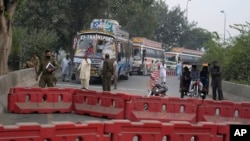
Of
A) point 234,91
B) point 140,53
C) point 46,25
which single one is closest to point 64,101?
point 234,91

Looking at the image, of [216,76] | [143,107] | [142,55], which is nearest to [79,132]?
[143,107]

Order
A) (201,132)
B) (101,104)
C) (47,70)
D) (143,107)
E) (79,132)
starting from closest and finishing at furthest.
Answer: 1. (79,132)
2. (201,132)
3. (143,107)
4. (101,104)
5. (47,70)

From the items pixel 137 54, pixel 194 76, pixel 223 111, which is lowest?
pixel 223 111

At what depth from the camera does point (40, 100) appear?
1321 centimetres

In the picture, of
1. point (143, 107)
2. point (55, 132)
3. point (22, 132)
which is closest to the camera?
point (22, 132)

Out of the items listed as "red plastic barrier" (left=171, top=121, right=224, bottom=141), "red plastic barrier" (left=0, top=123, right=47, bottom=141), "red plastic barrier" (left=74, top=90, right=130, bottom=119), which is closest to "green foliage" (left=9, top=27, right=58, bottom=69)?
"red plastic barrier" (left=74, top=90, right=130, bottom=119)

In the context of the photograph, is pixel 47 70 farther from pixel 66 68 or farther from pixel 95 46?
pixel 66 68

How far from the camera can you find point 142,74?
46750mm

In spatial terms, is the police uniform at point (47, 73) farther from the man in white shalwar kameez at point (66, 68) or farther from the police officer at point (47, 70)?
the man in white shalwar kameez at point (66, 68)

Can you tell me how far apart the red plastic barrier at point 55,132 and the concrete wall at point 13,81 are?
19.4ft

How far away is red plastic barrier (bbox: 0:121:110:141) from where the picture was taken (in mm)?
6623

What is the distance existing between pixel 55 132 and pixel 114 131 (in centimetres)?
104

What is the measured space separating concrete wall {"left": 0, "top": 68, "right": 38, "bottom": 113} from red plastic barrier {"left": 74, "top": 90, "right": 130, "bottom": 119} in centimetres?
215

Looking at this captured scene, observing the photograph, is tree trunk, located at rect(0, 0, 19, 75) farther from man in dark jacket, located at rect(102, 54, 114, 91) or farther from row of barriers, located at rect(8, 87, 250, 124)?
man in dark jacket, located at rect(102, 54, 114, 91)
